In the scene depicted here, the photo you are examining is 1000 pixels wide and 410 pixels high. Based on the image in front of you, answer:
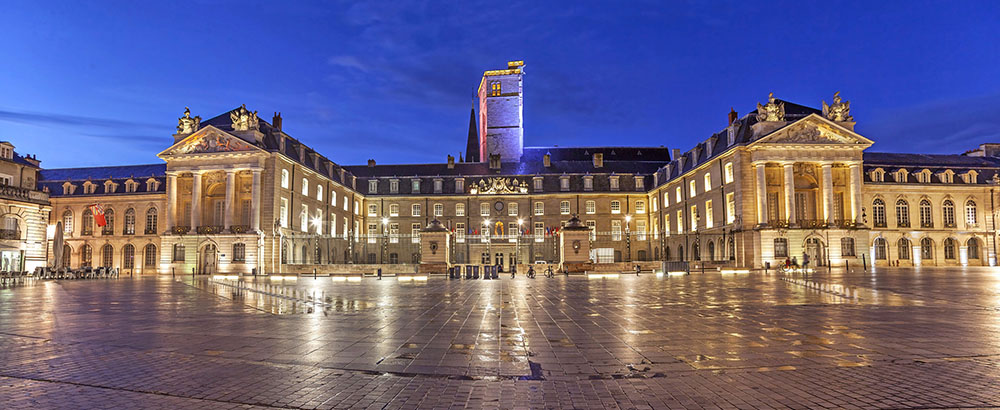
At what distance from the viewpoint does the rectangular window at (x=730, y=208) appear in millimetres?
51562

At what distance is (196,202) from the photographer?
173ft

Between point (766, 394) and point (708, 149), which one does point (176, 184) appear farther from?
point (766, 394)

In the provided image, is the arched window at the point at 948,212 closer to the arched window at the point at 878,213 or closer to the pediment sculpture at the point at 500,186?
the arched window at the point at 878,213

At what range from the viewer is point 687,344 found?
905 cm

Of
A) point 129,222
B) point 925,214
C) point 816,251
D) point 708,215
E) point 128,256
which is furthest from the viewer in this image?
point 129,222

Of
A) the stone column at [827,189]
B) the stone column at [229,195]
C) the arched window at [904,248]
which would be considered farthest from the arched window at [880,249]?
the stone column at [229,195]

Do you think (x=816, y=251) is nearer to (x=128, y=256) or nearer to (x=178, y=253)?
(x=178, y=253)

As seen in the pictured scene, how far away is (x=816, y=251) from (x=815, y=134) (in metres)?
9.94

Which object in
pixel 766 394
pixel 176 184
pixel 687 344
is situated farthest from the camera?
pixel 176 184

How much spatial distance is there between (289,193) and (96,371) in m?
49.3

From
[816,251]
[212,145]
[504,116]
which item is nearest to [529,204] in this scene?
[504,116]

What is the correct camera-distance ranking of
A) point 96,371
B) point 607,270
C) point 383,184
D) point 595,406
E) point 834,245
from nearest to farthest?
point 595,406 < point 96,371 < point 607,270 < point 834,245 < point 383,184

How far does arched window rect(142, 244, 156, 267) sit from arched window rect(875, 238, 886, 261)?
70.7 meters

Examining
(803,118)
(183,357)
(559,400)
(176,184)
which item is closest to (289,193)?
(176,184)
